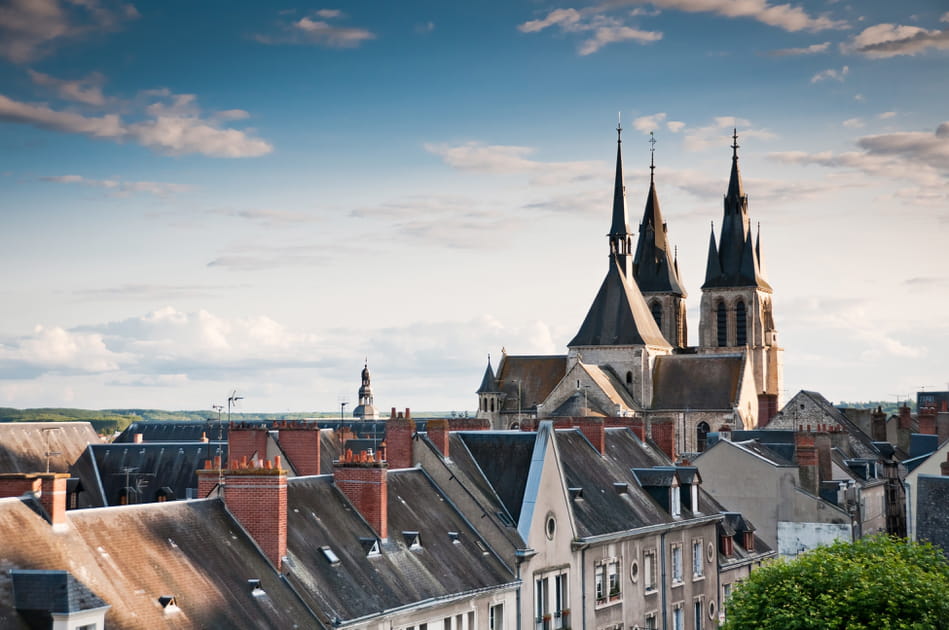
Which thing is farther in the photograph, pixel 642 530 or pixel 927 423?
pixel 927 423

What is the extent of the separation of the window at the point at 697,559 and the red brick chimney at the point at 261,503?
20.3 m

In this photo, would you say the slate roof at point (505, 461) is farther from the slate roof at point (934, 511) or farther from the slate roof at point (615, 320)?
the slate roof at point (615, 320)

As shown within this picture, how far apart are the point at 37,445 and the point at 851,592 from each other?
1434 inches

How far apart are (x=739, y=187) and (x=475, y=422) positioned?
74.2m

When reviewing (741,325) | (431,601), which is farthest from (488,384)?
(431,601)

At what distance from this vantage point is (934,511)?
37.5 m

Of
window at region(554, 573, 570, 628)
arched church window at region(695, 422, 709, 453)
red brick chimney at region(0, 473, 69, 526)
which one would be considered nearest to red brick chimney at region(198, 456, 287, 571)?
red brick chimney at region(0, 473, 69, 526)

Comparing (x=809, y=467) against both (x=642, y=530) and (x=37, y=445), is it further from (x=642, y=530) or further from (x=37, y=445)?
(x=37, y=445)

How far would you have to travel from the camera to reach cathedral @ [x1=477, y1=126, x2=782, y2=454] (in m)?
101

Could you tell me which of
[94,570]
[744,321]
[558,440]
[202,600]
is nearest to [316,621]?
[202,600]

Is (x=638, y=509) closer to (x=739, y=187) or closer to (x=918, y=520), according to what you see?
(x=918, y=520)

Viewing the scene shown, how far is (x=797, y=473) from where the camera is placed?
166ft

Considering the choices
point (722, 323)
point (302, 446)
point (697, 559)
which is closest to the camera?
point (302, 446)

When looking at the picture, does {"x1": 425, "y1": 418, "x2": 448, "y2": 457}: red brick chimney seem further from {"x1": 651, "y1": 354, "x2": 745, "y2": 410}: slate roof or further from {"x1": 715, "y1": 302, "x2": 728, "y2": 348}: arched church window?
{"x1": 715, "y1": 302, "x2": 728, "y2": 348}: arched church window
